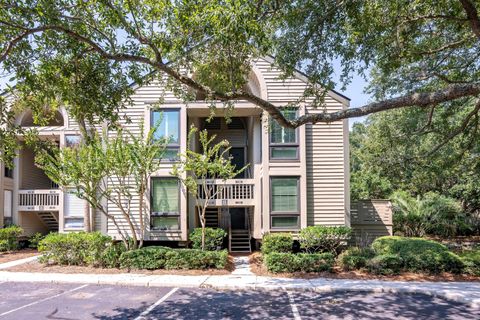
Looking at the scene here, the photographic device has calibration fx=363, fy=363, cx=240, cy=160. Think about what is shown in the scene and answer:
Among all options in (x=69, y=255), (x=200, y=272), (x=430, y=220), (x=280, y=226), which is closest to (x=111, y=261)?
(x=69, y=255)

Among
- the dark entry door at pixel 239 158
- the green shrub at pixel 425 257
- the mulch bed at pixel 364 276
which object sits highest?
the dark entry door at pixel 239 158

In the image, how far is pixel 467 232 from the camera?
2198cm

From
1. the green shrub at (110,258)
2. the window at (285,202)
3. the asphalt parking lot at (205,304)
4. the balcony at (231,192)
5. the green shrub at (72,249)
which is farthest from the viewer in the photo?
the balcony at (231,192)

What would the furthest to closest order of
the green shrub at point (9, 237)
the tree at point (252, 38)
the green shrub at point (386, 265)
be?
the green shrub at point (9, 237)
the green shrub at point (386, 265)
the tree at point (252, 38)

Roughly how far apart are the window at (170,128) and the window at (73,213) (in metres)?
4.91

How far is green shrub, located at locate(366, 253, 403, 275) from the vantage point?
10.7 m

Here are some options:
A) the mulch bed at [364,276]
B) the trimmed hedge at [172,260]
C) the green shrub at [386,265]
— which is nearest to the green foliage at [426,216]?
the mulch bed at [364,276]

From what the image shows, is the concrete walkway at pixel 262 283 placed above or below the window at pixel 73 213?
below

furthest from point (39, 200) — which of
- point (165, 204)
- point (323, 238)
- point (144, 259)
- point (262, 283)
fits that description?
point (323, 238)

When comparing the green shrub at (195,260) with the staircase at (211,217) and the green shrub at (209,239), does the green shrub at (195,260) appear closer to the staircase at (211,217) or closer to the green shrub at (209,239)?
the green shrub at (209,239)

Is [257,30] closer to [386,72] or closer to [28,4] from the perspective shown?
[28,4]

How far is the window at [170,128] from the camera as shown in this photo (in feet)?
44.8

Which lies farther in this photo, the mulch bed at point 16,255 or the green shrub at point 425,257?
the mulch bed at point 16,255

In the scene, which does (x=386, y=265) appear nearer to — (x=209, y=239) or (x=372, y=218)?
(x=372, y=218)
